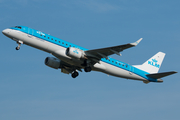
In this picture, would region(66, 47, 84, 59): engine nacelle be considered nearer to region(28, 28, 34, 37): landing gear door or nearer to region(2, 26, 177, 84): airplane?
region(2, 26, 177, 84): airplane

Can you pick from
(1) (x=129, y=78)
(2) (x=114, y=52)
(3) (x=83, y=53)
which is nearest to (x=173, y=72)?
(1) (x=129, y=78)

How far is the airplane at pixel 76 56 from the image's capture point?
35.5m

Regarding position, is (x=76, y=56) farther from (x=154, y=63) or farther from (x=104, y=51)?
(x=154, y=63)


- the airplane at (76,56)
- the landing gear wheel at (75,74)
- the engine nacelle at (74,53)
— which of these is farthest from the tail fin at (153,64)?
the engine nacelle at (74,53)

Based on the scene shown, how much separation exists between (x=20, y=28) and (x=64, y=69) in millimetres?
9578

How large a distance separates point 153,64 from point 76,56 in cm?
1542

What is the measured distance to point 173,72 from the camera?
38375 millimetres

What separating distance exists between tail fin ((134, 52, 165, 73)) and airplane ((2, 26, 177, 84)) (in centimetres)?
126

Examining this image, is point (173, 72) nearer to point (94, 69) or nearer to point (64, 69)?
point (94, 69)

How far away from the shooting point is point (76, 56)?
3588cm

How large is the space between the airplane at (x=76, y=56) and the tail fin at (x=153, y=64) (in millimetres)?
1257

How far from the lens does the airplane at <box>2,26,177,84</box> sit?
35.5m

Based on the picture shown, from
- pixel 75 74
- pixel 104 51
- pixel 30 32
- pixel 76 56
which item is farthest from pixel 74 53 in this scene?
pixel 75 74

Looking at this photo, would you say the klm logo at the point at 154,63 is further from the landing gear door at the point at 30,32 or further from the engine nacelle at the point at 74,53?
the landing gear door at the point at 30,32
